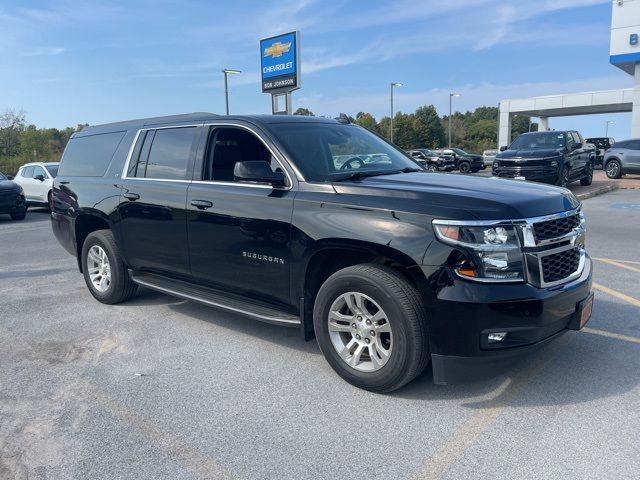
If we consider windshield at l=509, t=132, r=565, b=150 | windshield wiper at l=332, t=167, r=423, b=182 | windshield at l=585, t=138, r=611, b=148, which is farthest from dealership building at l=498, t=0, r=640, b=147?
windshield wiper at l=332, t=167, r=423, b=182

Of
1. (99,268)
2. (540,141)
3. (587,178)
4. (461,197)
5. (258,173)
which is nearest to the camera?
(461,197)

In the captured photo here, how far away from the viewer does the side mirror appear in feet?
13.4

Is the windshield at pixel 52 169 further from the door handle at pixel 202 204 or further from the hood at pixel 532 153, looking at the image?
the door handle at pixel 202 204

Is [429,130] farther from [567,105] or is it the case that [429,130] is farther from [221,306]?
[221,306]

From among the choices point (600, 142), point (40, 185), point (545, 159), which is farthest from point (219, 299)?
point (600, 142)

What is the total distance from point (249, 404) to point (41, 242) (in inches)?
368

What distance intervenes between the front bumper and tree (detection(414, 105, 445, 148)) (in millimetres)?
76482

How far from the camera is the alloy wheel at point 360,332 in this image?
368 cm

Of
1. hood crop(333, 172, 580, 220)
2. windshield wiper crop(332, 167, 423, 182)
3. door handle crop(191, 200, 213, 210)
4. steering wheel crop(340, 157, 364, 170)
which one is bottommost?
door handle crop(191, 200, 213, 210)

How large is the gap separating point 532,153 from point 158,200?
13.5 metres

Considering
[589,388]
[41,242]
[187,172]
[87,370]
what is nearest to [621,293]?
[589,388]

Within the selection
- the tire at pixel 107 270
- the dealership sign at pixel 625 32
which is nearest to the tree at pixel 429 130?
the dealership sign at pixel 625 32

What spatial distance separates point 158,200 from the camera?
5117 mm

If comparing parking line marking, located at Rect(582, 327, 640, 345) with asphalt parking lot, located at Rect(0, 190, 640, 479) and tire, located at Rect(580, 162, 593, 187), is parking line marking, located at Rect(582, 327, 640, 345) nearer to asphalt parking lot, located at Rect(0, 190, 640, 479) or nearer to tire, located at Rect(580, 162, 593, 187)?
asphalt parking lot, located at Rect(0, 190, 640, 479)
